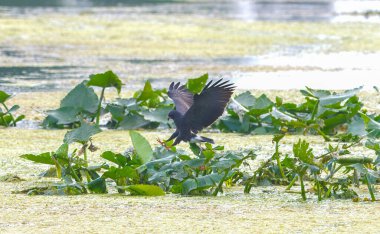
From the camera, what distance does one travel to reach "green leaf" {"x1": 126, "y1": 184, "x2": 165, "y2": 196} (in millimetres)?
5259

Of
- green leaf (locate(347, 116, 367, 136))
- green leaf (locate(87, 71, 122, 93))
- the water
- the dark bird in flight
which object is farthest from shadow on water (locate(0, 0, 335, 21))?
the dark bird in flight

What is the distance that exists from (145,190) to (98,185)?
0.89 ft

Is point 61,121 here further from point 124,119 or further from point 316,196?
point 316,196

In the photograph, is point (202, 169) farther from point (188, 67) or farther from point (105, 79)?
point (188, 67)

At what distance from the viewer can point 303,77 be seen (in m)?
13.5

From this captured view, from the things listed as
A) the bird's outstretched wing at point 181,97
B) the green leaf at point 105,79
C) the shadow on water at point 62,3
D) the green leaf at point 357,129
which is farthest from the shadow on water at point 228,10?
the bird's outstretched wing at point 181,97

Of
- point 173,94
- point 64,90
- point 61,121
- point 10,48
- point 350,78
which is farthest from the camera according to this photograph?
point 10,48

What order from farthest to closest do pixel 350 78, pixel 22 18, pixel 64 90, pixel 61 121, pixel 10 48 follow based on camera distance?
pixel 22 18 < pixel 10 48 < pixel 350 78 < pixel 64 90 < pixel 61 121

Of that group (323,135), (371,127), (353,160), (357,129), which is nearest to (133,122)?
(323,135)

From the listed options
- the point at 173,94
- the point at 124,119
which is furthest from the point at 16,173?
the point at 124,119

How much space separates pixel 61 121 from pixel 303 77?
6316 millimetres

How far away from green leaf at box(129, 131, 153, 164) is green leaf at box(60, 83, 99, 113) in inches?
86.4

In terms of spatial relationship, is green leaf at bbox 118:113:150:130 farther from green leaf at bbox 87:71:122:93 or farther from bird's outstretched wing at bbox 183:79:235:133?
bird's outstretched wing at bbox 183:79:235:133

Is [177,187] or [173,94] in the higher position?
[173,94]
